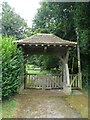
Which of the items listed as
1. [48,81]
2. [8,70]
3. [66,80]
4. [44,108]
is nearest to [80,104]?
[44,108]

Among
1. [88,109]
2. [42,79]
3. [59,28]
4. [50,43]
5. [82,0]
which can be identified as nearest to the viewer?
[88,109]

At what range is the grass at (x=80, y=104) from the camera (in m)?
9.15

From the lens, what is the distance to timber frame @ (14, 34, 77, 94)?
13984mm

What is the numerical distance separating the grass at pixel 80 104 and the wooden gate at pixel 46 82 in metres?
2.92

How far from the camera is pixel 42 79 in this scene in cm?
1537

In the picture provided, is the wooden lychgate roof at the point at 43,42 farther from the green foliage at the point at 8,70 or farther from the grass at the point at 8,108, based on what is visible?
the grass at the point at 8,108

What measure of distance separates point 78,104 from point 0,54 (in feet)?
14.4

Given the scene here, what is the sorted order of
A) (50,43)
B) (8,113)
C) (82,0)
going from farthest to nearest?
(50,43), (82,0), (8,113)

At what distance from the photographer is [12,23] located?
29.1 metres

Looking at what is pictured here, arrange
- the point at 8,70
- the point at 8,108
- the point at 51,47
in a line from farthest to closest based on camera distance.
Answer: the point at 51,47, the point at 8,70, the point at 8,108

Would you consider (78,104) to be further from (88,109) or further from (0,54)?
(0,54)

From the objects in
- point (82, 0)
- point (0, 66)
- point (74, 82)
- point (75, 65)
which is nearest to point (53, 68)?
point (75, 65)

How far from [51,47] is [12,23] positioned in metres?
15.6

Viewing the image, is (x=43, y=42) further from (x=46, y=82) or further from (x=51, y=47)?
(x=46, y=82)
